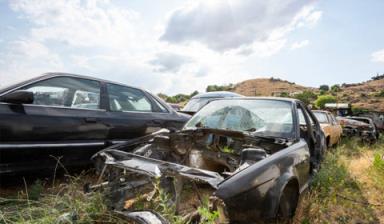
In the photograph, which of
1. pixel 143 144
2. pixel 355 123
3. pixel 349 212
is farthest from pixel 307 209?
pixel 355 123

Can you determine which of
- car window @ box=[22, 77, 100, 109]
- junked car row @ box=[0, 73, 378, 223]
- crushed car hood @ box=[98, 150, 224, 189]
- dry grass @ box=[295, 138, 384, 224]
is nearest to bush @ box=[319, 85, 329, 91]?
dry grass @ box=[295, 138, 384, 224]

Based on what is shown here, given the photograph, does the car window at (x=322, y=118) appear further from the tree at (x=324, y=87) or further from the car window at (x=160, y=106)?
the tree at (x=324, y=87)

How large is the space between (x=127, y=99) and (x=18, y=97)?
1.68 meters

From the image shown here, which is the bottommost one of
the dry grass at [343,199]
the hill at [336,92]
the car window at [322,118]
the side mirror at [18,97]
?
the dry grass at [343,199]

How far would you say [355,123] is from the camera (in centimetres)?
1219

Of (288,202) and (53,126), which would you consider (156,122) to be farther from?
(288,202)

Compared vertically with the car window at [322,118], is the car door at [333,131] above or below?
below

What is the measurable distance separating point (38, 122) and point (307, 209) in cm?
342

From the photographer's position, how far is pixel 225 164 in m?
3.47

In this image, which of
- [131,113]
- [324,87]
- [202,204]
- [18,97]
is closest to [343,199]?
[202,204]

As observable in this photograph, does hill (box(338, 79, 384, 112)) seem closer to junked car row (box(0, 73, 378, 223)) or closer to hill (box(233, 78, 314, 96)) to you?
hill (box(233, 78, 314, 96))

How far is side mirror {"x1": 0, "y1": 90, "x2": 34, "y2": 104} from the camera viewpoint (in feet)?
10.9

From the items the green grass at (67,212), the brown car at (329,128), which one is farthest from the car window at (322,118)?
the green grass at (67,212)

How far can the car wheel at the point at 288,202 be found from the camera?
108 inches
